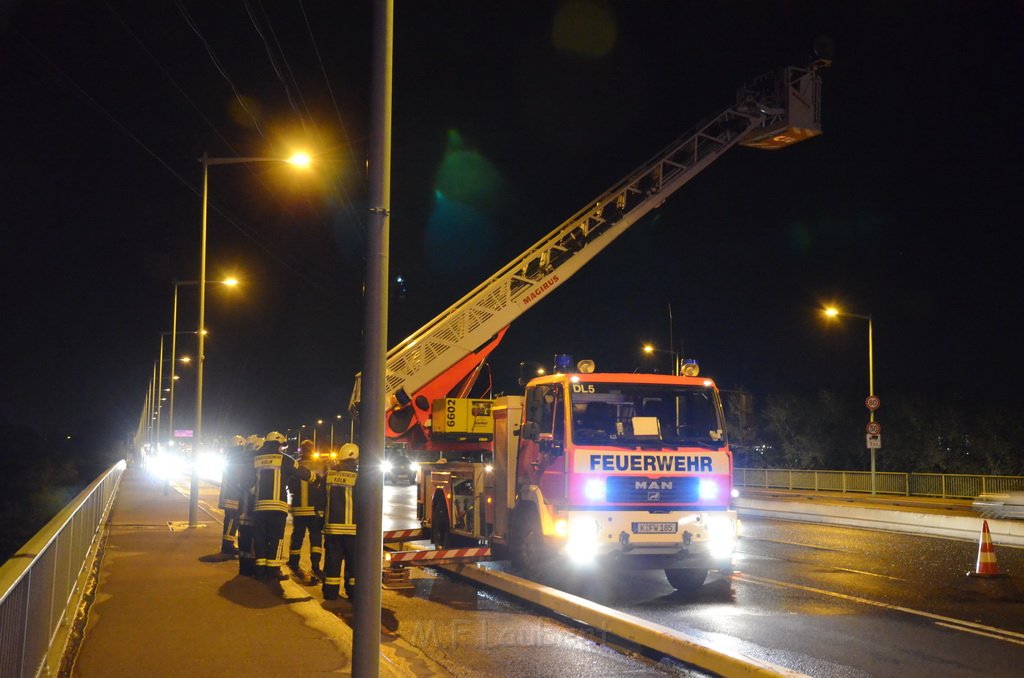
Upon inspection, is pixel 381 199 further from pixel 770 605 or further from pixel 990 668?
pixel 770 605

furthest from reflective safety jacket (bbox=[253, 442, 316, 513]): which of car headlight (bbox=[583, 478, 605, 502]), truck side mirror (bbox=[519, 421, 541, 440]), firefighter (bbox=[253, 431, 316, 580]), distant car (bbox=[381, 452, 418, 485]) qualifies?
distant car (bbox=[381, 452, 418, 485])

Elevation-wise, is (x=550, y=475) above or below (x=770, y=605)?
above

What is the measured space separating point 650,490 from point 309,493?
4097 millimetres

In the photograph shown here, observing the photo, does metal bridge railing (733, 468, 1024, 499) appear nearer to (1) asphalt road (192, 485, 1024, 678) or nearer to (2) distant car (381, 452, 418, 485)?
(1) asphalt road (192, 485, 1024, 678)

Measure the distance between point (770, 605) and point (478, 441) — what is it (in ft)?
18.6

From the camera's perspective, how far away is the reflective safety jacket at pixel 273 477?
1239 cm

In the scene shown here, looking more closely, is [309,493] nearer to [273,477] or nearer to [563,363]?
[273,477]

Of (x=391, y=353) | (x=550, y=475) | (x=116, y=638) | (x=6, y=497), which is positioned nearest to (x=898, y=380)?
(x=391, y=353)

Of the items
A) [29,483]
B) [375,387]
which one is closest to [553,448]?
[375,387]

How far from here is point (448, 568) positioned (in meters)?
14.4

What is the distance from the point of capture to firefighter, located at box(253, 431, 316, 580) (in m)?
12.2

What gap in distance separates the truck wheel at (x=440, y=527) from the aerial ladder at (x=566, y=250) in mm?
1062

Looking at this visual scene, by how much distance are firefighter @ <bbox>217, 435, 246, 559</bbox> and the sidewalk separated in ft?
1.48

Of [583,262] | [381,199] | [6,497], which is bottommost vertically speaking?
[6,497]
